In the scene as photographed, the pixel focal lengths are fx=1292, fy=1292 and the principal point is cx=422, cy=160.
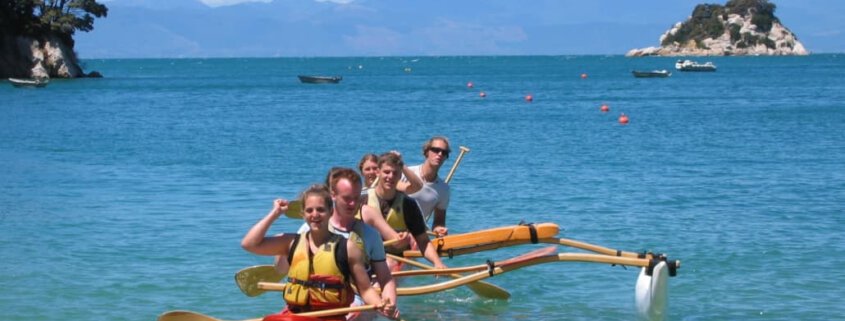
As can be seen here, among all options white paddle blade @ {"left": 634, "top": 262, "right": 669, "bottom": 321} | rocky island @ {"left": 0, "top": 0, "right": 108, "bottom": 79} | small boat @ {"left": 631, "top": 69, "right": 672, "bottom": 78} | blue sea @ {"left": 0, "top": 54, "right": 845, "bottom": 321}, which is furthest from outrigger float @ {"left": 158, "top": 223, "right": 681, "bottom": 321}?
small boat @ {"left": 631, "top": 69, "right": 672, "bottom": 78}

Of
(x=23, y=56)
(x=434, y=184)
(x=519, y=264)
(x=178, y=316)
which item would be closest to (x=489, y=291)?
(x=434, y=184)

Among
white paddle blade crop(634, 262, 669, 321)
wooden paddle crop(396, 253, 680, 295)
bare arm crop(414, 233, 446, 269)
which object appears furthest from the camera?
bare arm crop(414, 233, 446, 269)

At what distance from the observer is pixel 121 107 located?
185 ft

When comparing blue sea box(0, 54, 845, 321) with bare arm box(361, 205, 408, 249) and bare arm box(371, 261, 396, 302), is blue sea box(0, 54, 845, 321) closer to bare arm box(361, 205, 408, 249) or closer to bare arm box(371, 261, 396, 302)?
bare arm box(361, 205, 408, 249)

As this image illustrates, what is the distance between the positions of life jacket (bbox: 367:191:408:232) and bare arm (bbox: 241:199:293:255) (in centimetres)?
248

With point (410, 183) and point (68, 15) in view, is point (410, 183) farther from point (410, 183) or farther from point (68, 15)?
point (68, 15)

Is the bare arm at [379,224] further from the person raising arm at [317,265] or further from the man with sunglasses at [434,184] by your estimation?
the person raising arm at [317,265]

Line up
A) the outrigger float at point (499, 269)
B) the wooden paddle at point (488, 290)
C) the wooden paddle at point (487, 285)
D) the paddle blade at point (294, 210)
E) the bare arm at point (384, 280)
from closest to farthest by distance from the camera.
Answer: the bare arm at point (384, 280) < the wooden paddle at point (487, 285) < the outrigger float at point (499, 269) < the paddle blade at point (294, 210) < the wooden paddle at point (488, 290)

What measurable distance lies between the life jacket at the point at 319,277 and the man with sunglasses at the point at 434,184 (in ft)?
12.4

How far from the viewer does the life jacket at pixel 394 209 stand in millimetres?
11141

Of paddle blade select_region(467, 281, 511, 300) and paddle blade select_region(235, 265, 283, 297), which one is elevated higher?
paddle blade select_region(235, 265, 283, 297)

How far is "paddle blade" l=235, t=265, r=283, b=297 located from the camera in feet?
32.4

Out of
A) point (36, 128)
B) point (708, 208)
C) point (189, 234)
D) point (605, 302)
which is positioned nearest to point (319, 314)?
point (605, 302)

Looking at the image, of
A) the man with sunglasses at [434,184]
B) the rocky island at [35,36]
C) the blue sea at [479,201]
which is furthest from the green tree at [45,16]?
the man with sunglasses at [434,184]
